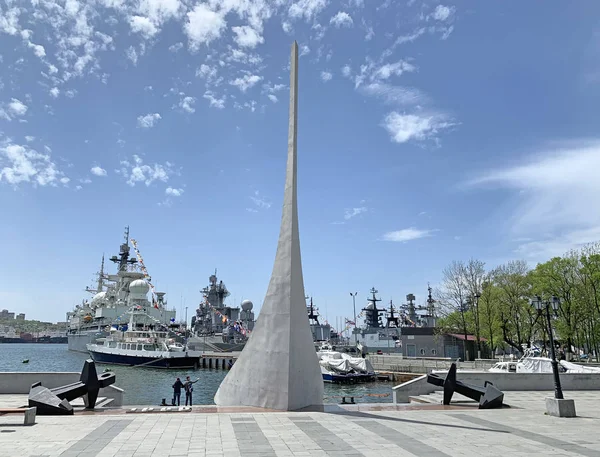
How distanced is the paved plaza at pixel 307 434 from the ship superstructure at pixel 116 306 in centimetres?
5470

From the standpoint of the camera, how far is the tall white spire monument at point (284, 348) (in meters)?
12.9

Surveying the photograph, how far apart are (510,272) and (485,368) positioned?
12191 mm

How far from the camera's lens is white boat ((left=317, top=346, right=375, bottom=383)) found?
3516 centimetres

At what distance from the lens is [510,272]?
4016 centimetres

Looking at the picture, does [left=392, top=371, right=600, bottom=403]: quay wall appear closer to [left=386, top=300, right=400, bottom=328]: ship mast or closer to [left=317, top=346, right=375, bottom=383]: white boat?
[left=317, top=346, right=375, bottom=383]: white boat

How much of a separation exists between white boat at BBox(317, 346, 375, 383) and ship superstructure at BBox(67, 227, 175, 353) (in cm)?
3596

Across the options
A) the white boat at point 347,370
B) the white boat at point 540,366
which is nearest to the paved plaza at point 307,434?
the white boat at point 540,366

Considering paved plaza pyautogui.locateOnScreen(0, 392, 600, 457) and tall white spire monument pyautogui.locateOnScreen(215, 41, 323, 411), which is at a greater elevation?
tall white spire monument pyautogui.locateOnScreen(215, 41, 323, 411)

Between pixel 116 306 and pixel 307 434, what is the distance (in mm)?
74170

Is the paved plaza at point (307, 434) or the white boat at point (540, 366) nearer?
the paved plaza at point (307, 434)

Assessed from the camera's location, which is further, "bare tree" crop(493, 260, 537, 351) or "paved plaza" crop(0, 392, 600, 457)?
"bare tree" crop(493, 260, 537, 351)

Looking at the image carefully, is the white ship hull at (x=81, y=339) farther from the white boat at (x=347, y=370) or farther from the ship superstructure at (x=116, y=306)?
the white boat at (x=347, y=370)

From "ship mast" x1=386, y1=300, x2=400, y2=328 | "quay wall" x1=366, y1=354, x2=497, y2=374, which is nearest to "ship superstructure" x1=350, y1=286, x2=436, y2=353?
"ship mast" x1=386, y1=300, x2=400, y2=328

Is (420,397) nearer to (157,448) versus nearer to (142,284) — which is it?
(157,448)
